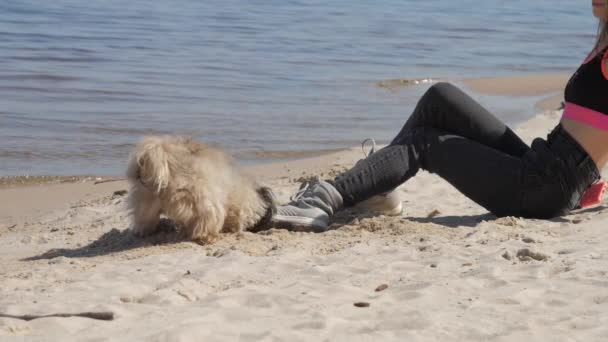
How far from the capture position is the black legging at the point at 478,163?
15.5 feet

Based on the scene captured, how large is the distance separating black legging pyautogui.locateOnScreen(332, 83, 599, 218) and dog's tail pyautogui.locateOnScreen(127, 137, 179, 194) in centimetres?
103

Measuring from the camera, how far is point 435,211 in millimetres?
5582

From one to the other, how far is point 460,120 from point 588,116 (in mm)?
728

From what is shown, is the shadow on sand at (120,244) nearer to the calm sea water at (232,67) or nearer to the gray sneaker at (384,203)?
the gray sneaker at (384,203)

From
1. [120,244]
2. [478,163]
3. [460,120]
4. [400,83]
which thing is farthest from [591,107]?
[400,83]

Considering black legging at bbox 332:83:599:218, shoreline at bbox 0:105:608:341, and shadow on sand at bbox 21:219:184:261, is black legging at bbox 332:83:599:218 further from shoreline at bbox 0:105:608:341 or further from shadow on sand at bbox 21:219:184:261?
shadow on sand at bbox 21:219:184:261

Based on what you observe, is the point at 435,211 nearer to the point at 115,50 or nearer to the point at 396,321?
the point at 396,321

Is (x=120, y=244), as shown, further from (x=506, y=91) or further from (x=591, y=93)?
(x=506, y=91)

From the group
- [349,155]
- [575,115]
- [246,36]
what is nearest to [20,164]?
[349,155]

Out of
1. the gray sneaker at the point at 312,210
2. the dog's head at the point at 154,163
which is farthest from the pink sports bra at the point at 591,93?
the dog's head at the point at 154,163

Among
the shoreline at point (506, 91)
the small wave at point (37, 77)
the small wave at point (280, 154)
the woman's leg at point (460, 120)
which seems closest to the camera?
the woman's leg at point (460, 120)

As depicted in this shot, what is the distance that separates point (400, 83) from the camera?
12391 millimetres

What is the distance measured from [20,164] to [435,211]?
3711 millimetres

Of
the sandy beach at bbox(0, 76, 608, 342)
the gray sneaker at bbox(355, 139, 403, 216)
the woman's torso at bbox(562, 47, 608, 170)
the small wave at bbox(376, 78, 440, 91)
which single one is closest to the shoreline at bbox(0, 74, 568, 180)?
the small wave at bbox(376, 78, 440, 91)
